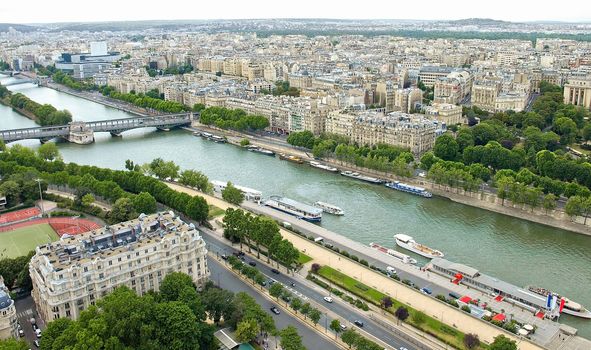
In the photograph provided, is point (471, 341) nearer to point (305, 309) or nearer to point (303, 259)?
point (305, 309)

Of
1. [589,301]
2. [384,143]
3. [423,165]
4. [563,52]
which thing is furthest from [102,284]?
[563,52]

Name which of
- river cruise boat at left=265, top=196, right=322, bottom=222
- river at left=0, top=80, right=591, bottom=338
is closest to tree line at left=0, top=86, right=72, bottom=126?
river at left=0, top=80, right=591, bottom=338

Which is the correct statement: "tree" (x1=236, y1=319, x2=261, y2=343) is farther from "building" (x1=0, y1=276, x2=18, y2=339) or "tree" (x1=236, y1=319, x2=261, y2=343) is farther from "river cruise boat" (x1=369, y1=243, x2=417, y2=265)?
"river cruise boat" (x1=369, y1=243, x2=417, y2=265)

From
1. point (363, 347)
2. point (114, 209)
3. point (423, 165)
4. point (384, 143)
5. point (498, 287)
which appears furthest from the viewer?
point (384, 143)

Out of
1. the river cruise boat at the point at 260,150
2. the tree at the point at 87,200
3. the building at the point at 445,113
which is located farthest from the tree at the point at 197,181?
the building at the point at 445,113

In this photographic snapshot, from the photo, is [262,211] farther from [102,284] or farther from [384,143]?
[384,143]

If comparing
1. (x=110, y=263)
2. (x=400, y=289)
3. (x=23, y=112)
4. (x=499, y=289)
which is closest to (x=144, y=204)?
(x=110, y=263)
